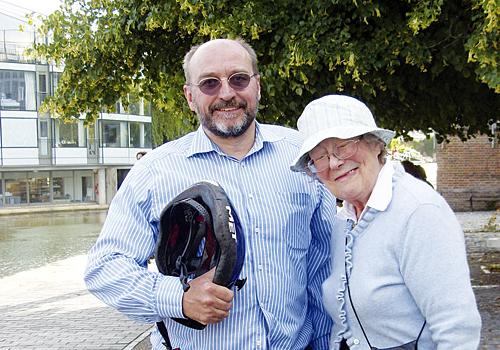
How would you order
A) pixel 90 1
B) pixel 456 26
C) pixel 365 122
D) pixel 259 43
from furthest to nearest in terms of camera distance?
pixel 90 1 → pixel 259 43 → pixel 456 26 → pixel 365 122

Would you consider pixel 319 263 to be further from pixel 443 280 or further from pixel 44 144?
pixel 44 144

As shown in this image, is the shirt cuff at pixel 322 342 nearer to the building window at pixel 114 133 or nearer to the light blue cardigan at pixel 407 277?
the light blue cardigan at pixel 407 277

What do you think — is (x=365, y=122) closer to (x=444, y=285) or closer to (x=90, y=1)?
(x=444, y=285)

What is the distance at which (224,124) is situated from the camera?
2576mm

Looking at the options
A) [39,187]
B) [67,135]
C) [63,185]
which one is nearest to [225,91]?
[67,135]

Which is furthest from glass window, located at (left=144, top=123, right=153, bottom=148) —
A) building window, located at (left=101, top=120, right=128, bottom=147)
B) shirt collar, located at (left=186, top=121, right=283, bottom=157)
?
shirt collar, located at (left=186, top=121, right=283, bottom=157)

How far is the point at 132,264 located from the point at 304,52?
4.25 meters

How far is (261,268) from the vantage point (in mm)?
2502

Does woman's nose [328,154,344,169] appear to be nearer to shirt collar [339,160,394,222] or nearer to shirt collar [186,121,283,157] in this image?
shirt collar [339,160,394,222]

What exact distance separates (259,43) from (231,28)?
45cm

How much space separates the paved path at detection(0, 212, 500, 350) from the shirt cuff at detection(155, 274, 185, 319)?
5.66m

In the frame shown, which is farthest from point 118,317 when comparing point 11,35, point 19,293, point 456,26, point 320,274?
point 11,35

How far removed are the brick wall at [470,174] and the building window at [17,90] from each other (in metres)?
26.5

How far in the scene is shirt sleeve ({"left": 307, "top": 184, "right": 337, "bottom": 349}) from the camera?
2707 millimetres
